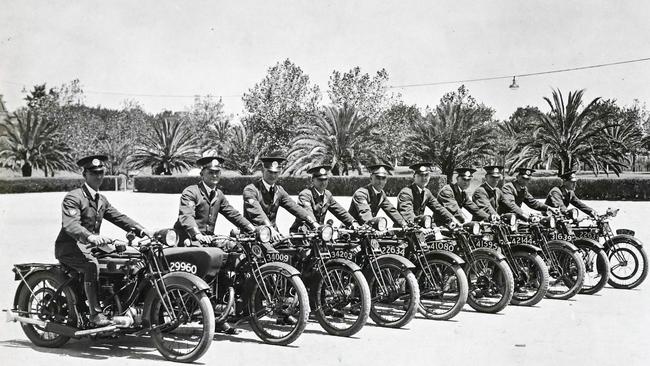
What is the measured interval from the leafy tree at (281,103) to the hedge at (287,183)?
21.4ft

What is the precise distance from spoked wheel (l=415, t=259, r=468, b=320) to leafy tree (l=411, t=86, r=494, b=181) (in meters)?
25.8

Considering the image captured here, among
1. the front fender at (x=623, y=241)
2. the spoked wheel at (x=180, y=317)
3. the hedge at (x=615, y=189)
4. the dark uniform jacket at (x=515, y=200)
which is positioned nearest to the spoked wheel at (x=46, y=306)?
the spoked wheel at (x=180, y=317)

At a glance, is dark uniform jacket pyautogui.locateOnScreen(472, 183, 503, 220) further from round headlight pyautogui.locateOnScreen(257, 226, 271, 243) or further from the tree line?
the tree line

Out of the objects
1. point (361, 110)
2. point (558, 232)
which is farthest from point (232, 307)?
point (361, 110)

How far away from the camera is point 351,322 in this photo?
7301 millimetres

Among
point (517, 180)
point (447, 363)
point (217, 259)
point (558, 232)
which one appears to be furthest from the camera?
point (517, 180)

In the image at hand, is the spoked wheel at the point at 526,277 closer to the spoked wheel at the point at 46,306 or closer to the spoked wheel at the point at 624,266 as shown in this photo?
the spoked wheel at the point at 624,266

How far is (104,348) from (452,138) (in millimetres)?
28713

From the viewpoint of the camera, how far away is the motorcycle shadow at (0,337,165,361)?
6051mm

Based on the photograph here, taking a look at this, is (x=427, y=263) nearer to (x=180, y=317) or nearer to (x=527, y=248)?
(x=527, y=248)

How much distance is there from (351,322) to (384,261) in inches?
31.5

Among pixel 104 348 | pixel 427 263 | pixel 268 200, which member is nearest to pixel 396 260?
pixel 427 263

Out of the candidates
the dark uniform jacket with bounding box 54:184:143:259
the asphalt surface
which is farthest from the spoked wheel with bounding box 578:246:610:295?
the dark uniform jacket with bounding box 54:184:143:259

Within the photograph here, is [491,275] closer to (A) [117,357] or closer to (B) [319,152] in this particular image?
(A) [117,357]
